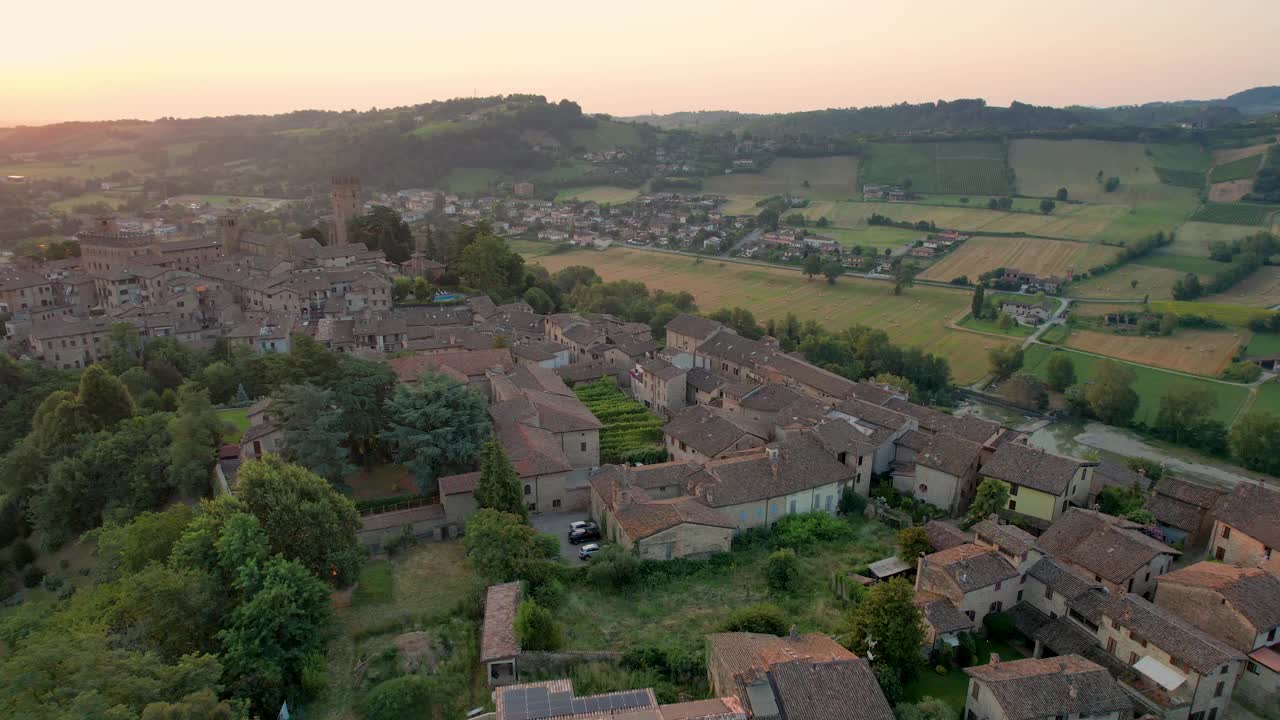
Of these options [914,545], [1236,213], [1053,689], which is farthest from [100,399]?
[1236,213]

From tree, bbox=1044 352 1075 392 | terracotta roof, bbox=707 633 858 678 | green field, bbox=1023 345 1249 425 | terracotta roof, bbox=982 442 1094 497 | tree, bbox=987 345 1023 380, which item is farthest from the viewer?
tree, bbox=987 345 1023 380

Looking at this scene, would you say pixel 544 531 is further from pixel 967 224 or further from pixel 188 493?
pixel 967 224

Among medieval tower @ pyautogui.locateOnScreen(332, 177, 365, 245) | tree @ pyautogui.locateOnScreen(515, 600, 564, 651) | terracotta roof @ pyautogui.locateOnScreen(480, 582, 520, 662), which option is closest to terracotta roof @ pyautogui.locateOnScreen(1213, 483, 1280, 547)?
tree @ pyautogui.locateOnScreen(515, 600, 564, 651)

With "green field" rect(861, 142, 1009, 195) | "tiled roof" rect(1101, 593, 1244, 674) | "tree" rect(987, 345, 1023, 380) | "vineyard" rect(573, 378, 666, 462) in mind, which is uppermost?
"green field" rect(861, 142, 1009, 195)

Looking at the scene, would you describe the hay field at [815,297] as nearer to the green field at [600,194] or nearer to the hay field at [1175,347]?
the hay field at [1175,347]

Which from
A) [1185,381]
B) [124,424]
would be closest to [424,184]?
[124,424]

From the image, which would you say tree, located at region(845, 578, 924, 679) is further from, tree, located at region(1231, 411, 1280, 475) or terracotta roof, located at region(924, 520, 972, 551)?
tree, located at region(1231, 411, 1280, 475)

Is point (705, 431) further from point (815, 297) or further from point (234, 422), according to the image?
point (815, 297)
